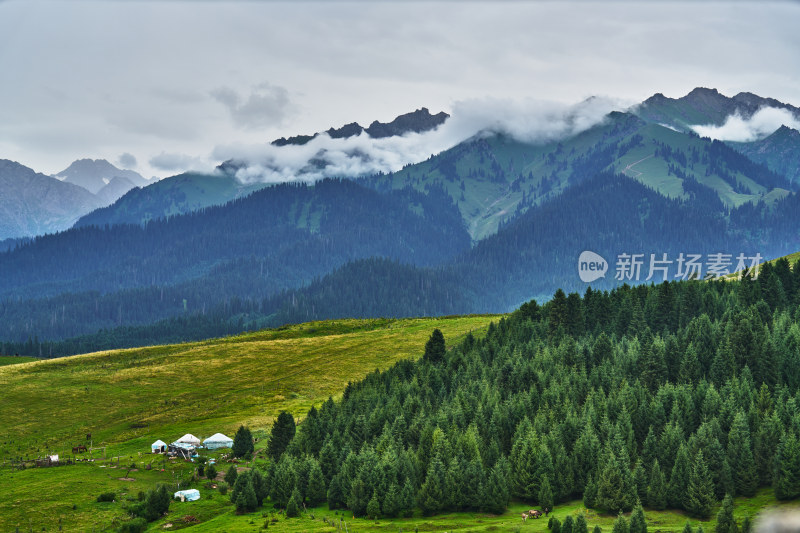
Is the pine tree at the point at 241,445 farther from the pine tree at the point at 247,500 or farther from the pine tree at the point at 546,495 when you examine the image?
the pine tree at the point at 546,495

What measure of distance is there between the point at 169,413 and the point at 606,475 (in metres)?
115

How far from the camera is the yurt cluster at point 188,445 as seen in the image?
132 m

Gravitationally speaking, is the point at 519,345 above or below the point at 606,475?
above

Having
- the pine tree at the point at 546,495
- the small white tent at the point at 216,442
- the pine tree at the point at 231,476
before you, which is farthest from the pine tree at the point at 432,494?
the small white tent at the point at 216,442

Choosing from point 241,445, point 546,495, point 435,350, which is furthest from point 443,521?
point 435,350

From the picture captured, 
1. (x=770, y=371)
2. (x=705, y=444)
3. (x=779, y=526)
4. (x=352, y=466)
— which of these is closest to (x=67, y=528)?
(x=352, y=466)

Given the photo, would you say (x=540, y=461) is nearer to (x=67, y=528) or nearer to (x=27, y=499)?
(x=67, y=528)

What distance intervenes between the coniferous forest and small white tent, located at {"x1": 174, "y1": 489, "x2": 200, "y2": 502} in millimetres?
9159

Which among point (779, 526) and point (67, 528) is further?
point (67, 528)

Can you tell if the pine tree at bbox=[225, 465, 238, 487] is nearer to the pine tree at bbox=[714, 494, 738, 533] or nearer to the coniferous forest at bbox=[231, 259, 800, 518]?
the coniferous forest at bbox=[231, 259, 800, 518]

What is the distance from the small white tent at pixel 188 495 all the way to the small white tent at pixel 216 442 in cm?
2732

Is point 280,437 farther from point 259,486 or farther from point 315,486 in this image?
point 259,486

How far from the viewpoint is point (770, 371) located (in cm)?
12106

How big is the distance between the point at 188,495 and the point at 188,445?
24333 millimetres
